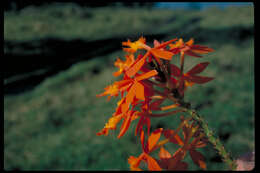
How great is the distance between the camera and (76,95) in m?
5.87

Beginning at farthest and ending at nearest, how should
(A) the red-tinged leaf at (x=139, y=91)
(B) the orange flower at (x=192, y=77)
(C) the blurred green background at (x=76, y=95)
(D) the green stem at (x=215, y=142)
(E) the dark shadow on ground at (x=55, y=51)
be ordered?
(E) the dark shadow on ground at (x=55, y=51) < (C) the blurred green background at (x=76, y=95) < (B) the orange flower at (x=192, y=77) < (D) the green stem at (x=215, y=142) < (A) the red-tinged leaf at (x=139, y=91)

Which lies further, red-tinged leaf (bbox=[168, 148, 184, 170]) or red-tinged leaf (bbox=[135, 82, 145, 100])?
red-tinged leaf (bbox=[168, 148, 184, 170])

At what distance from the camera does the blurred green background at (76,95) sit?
3.00 meters

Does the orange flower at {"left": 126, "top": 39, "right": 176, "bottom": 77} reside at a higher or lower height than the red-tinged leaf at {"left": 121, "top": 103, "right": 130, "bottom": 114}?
higher

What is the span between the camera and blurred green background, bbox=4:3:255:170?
9.85 feet

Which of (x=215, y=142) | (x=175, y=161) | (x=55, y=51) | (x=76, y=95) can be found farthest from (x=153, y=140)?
(x=55, y=51)

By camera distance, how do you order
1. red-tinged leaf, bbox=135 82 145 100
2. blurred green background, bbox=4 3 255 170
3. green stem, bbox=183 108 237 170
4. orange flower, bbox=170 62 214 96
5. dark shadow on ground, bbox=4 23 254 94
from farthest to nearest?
dark shadow on ground, bbox=4 23 254 94 < blurred green background, bbox=4 3 255 170 < orange flower, bbox=170 62 214 96 < green stem, bbox=183 108 237 170 < red-tinged leaf, bbox=135 82 145 100

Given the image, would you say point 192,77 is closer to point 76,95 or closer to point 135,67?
point 135,67

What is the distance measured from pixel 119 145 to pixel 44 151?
133 centimetres

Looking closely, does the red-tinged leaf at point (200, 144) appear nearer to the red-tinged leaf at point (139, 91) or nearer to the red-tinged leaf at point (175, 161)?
the red-tinged leaf at point (175, 161)

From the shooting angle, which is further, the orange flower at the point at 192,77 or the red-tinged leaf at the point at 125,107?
the orange flower at the point at 192,77

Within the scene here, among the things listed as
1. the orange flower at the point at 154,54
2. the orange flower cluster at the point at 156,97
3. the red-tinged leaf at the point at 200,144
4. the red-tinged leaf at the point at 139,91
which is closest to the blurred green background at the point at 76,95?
the red-tinged leaf at the point at 200,144

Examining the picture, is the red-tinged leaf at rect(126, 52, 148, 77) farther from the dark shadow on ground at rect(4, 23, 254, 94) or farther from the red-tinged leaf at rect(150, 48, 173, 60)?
the dark shadow on ground at rect(4, 23, 254, 94)

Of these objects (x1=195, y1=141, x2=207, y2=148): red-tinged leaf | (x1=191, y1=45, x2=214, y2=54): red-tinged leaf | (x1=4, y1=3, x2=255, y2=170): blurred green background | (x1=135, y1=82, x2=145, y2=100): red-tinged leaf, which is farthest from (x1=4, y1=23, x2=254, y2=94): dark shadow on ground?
(x1=135, y1=82, x2=145, y2=100): red-tinged leaf
